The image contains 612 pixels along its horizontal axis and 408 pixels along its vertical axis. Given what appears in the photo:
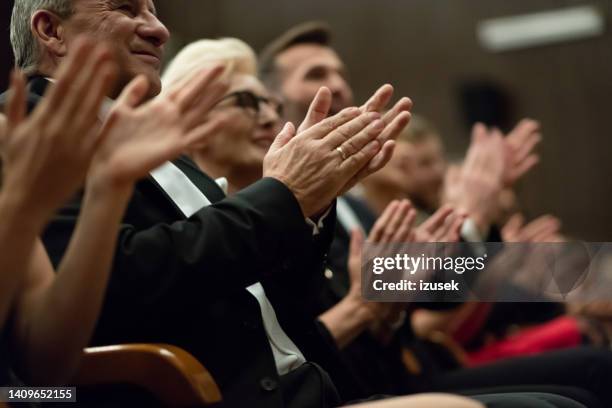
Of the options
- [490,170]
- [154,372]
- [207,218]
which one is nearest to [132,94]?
[207,218]

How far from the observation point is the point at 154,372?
1240mm

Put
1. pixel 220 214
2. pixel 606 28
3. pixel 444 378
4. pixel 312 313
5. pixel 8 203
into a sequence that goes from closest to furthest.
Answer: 1. pixel 8 203
2. pixel 220 214
3. pixel 312 313
4. pixel 444 378
5. pixel 606 28

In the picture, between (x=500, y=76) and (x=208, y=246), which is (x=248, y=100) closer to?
Answer: (x=208, y=246)

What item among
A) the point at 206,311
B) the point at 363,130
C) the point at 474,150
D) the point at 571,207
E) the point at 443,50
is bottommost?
the point at 571,207

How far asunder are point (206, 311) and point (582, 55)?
532 centimetres

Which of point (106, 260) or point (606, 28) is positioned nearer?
point (106, 260)

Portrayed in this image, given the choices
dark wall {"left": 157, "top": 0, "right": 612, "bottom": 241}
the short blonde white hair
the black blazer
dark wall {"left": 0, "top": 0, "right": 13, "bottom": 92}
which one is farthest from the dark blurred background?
the black blazer

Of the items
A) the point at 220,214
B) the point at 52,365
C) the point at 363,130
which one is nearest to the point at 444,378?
the point at 363,130

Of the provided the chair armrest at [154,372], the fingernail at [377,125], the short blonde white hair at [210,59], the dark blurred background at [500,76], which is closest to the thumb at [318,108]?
the fingernail at [377,125]

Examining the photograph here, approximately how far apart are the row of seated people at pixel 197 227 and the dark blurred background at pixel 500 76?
3727 millimetres

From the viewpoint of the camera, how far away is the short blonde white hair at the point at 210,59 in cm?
218

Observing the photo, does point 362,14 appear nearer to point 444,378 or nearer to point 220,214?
point 444,378

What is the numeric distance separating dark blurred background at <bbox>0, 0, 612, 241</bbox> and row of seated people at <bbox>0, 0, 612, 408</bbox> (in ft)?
12.2

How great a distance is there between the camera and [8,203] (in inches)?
41.4
